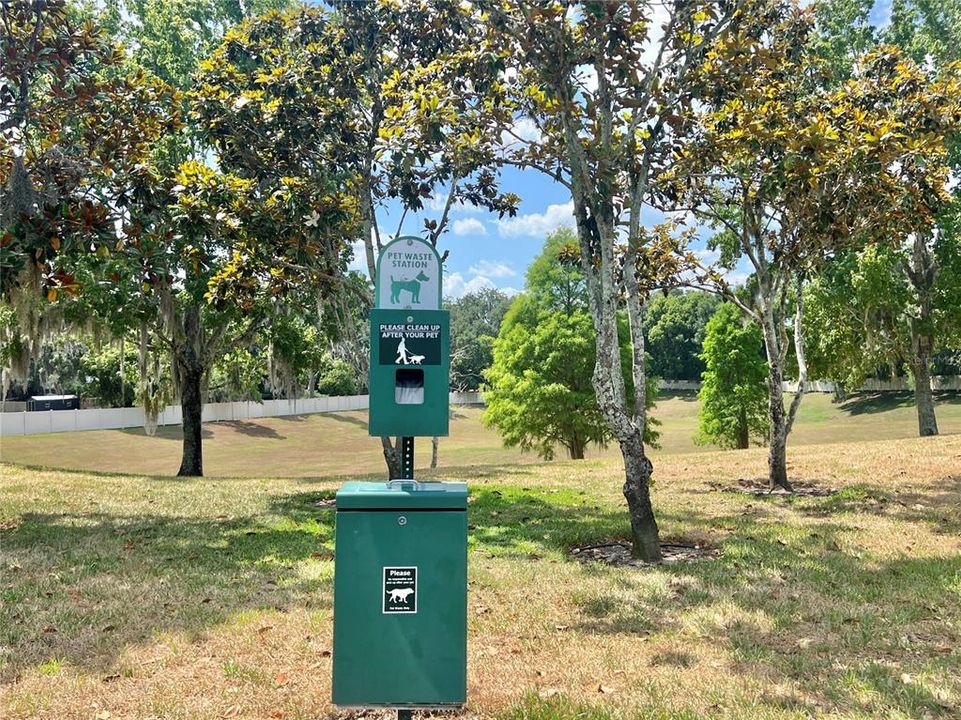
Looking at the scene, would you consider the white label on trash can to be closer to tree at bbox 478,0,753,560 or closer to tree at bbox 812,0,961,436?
tree at bbox 478,0,753,560

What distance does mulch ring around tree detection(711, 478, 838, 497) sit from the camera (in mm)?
11727

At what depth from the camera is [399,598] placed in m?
3.48

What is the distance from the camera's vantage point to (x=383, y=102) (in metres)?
11.0

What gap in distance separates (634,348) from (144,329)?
1298 centimetres

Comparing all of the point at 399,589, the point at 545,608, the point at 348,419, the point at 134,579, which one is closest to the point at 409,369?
the point at 399,589

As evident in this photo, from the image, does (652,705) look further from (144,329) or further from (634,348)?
Result: (144,329)

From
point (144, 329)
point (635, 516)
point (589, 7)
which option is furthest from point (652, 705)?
point (144, 329)

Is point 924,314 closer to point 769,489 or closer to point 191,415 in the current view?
point 769,489

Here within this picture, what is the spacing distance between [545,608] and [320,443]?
39741 millimetres

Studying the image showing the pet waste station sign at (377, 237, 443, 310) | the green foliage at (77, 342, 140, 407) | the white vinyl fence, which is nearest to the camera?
the pet waste station sign at (377, 237, 443, 310)

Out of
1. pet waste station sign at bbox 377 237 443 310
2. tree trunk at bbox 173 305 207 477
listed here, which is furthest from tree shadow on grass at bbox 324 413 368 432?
pet waste station sign at bbox 377 237 443 310

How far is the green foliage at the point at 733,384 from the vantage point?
3173 centimetres

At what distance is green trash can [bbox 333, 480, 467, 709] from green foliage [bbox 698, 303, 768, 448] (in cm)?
2968

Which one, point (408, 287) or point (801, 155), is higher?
point (801, 155)
